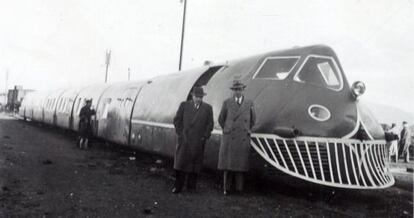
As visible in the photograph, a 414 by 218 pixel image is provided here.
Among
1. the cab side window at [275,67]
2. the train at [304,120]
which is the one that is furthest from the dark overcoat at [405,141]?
the cab side window at [275,67]

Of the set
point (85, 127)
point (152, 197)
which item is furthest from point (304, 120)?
Answer: point (85, 127)

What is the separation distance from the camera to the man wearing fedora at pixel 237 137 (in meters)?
6.74

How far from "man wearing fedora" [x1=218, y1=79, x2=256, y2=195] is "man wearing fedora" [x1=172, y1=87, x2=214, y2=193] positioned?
39cm

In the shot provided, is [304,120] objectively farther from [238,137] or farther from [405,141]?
[405,141]

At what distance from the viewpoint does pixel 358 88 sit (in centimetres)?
705

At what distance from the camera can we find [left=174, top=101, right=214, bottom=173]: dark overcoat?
7129 mm

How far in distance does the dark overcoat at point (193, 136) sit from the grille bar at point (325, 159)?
1.05 meters

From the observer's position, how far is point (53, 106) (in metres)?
23.9

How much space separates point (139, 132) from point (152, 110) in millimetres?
957

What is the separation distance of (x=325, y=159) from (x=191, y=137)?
2172mm

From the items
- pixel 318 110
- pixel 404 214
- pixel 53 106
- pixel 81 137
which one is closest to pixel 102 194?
pixel 318 110

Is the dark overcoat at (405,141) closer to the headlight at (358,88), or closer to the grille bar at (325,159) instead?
the headlight at (358,88)

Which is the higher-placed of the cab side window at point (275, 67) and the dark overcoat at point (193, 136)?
the cab side window at point (275, 67)

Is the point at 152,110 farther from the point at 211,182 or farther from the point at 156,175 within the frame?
the point at 211,182
